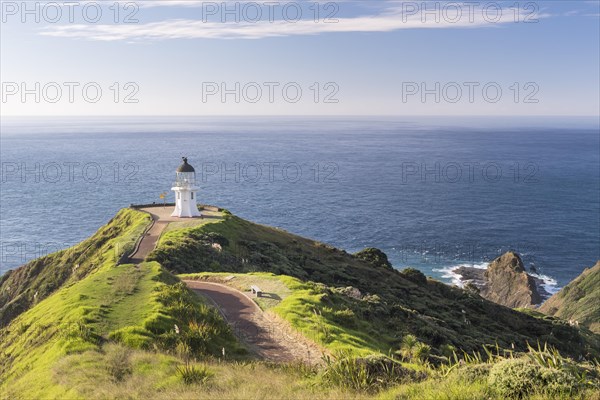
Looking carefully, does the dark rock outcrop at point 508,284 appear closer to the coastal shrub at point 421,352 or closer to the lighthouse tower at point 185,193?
the lighthouse tower at point 185,193

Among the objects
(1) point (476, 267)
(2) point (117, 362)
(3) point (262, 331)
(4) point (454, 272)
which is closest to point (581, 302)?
(1) point (476, 267)

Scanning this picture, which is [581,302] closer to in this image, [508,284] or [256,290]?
[508,284]

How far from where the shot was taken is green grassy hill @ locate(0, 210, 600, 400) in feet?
39.4

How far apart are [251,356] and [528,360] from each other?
9.67 m

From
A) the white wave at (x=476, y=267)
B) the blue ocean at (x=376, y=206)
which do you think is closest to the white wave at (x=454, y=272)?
the white wave at (x=476, y=267)

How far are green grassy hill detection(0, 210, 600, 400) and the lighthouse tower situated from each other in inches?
412

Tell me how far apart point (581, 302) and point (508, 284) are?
1051 cm

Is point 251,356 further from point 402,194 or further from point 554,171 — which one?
point 554,171

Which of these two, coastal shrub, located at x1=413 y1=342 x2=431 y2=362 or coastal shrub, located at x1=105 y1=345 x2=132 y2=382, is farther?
coastal shrub, located at x1=413 y1=342 x2=431 y2=362

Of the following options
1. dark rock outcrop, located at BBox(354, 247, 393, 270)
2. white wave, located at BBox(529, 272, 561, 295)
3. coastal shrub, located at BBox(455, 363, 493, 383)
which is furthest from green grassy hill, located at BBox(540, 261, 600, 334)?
coastal shrub, located at BBox(455, 363, 493, 383)

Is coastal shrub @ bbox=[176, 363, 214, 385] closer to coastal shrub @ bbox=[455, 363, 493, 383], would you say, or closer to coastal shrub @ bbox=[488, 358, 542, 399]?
coastal shrub @ bbox=[455, 363, 493, 383]

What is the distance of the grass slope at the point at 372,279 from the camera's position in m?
35.3

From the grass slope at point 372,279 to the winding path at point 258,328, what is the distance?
291 inches

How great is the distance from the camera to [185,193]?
176 feet
